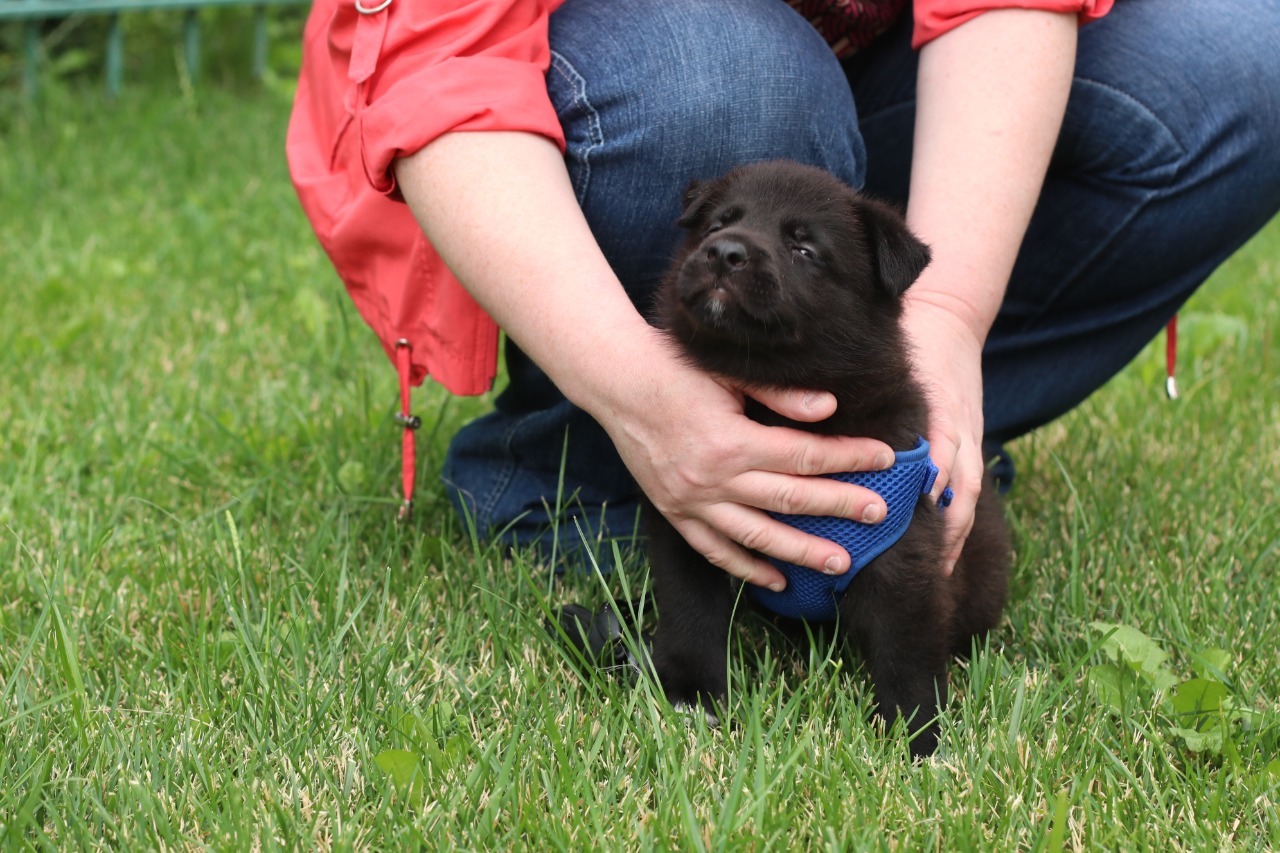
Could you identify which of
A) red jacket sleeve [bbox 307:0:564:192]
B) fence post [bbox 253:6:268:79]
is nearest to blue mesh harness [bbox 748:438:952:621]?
red jacket sleeve [bbox 307:0:564:192]

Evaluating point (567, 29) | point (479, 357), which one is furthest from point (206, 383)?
point (567, 29)

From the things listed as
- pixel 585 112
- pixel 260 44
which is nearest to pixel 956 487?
pixel 585 112

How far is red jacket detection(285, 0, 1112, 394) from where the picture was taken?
1.90 meters

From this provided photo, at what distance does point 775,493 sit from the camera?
5.84 feet

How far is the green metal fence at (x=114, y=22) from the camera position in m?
5.15

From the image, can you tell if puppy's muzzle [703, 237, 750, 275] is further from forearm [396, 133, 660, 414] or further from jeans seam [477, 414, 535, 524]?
jeans seam [477, 414, 535, 524]

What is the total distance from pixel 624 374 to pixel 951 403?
52cm

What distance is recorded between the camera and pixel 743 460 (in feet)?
5.80

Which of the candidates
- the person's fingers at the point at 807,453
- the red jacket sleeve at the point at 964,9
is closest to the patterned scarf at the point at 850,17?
the red jacket sleeve at the point at 964,9

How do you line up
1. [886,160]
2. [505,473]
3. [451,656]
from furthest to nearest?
[886,160], [505,473], [451,656]

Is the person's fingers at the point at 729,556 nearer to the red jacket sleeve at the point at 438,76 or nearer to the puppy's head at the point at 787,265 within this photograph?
the puppy's head at the point at 787,265

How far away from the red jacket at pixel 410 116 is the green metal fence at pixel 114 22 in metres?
3.36

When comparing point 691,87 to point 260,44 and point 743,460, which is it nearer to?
point 743,460

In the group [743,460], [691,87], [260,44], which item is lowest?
[260,44]
